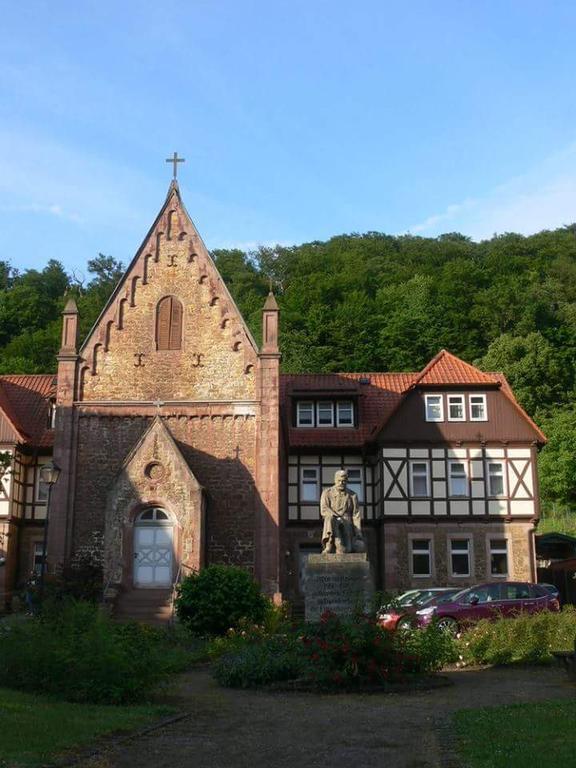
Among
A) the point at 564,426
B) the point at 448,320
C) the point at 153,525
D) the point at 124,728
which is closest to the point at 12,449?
the point at 153,525

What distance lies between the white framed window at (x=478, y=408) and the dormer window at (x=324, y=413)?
16.9 feet

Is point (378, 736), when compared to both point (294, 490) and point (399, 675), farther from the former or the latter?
point (294, 490)

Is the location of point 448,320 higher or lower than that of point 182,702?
higher

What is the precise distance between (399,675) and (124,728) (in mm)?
5549

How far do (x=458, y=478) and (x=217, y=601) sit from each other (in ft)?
49.4

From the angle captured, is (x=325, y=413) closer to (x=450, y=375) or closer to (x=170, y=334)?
(x=450, y=375)

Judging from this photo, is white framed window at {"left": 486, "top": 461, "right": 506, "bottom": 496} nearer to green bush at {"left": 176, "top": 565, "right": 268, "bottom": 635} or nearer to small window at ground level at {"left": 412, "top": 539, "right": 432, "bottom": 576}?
small window at ground level at {"left": 412, "top": 539, "right": 432, "bottom": 576}

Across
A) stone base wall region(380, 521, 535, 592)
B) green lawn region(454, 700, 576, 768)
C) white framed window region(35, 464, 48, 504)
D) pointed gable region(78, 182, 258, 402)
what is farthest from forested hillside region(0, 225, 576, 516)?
green lawn region(454, 700, 576, 768)

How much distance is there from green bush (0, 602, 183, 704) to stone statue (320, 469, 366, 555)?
5.72 metres

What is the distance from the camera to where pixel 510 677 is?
53.7 feet

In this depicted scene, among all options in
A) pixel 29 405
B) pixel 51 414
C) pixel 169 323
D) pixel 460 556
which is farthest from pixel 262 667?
pixel 29 405

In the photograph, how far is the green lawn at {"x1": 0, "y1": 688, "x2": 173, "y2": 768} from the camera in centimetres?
906

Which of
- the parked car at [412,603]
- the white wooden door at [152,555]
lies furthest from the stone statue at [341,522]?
the white wooden door at [152,555]

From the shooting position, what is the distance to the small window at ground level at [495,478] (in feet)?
119
